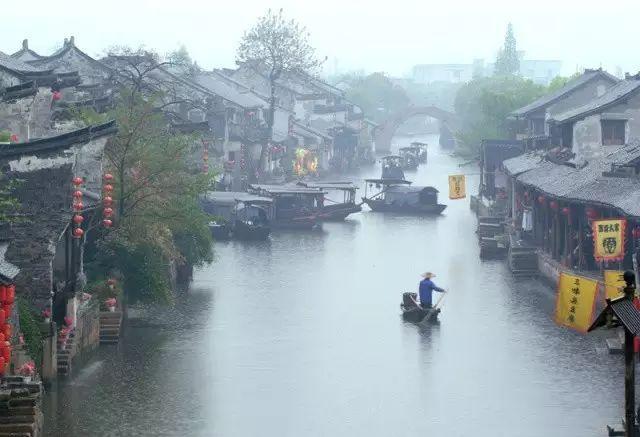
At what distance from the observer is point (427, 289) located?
42.6m

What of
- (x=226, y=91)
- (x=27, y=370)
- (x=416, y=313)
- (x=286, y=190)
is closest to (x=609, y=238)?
(x=416, y=313)

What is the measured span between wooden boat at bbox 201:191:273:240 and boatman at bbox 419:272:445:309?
22.8 metres

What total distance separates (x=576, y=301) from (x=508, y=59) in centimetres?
16266

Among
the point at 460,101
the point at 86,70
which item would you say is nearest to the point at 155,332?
the point at 86,70

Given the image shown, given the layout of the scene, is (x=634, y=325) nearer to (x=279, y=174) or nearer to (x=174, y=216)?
(x=174, y=216)

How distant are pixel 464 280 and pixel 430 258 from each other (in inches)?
267

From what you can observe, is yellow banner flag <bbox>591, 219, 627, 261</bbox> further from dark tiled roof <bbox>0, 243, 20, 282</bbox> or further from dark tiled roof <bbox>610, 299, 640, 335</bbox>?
dark tiled roof <bbox>610, 299, 640, 335</bbox>

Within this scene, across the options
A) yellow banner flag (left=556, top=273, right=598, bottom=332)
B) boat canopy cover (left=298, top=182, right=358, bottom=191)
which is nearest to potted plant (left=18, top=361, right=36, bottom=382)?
yellow banner flag (left=556, top=273, right=598, bottom=332)

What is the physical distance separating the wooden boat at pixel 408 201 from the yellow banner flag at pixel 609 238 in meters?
36.9

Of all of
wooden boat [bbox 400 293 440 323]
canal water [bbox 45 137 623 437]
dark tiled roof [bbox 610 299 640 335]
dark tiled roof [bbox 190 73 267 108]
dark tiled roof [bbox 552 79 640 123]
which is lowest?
canal water [bbox 45 137 623 437]

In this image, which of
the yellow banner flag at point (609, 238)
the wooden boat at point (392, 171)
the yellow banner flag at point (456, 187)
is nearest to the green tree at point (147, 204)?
the yellow banner flag at point (609, 238)

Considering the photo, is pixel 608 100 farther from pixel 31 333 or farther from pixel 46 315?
pixel 31 333

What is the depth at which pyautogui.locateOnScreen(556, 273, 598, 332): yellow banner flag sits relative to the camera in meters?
32.2

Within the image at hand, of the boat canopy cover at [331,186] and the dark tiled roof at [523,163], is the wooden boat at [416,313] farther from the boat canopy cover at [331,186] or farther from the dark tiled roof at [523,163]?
the boat canopy cover at [331,186]
